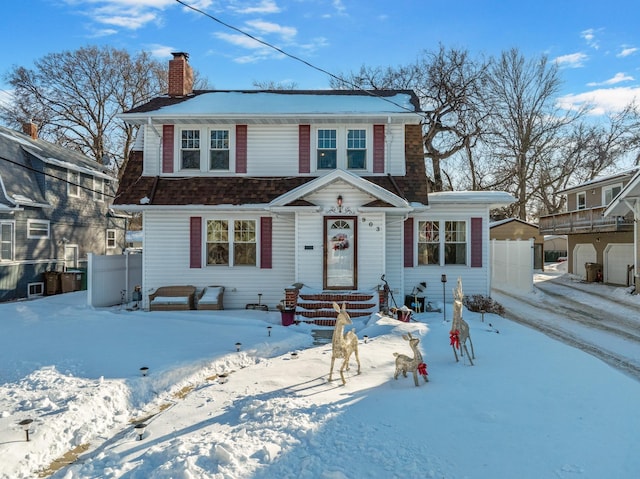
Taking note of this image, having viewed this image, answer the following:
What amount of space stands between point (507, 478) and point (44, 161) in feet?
69.7

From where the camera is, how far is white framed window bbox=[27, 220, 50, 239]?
17484mm

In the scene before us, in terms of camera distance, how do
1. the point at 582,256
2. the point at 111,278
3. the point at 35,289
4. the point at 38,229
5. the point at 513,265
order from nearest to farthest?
the point at 111,278, the point at 35,289, the point at 38,229, the point at 513,265, the point at 582,256

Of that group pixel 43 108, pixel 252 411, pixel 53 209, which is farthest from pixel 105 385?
pixel 43 108

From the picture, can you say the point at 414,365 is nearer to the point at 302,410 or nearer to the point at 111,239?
the point at 302,410

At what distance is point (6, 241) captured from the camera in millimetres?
16391

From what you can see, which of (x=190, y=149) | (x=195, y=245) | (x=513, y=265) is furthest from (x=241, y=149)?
(x=513, y=265)

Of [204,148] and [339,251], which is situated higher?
[204,148]

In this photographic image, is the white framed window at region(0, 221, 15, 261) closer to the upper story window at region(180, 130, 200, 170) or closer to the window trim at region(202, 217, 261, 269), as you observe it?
the upper story window at region(180, 130, 200, 170)

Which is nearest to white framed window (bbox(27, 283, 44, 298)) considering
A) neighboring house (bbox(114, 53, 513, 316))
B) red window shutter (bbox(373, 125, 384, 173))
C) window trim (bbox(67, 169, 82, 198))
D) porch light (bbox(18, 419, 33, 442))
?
window trim (bbox(67, 169, 82, 198))

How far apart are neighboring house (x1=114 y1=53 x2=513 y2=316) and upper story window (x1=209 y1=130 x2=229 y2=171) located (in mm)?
34

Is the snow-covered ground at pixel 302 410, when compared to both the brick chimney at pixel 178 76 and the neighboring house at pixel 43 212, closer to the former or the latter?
the neighboring house at pixel 43 212

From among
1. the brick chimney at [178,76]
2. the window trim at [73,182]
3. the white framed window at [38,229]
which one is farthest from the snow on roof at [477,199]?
the window trim at [73,182]

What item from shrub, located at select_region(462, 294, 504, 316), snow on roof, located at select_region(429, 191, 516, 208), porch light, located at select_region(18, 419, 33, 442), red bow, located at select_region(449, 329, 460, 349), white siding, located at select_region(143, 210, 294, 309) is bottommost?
porch light, located at select_region(18, 419, 33, 442)

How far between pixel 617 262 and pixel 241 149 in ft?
69.3
